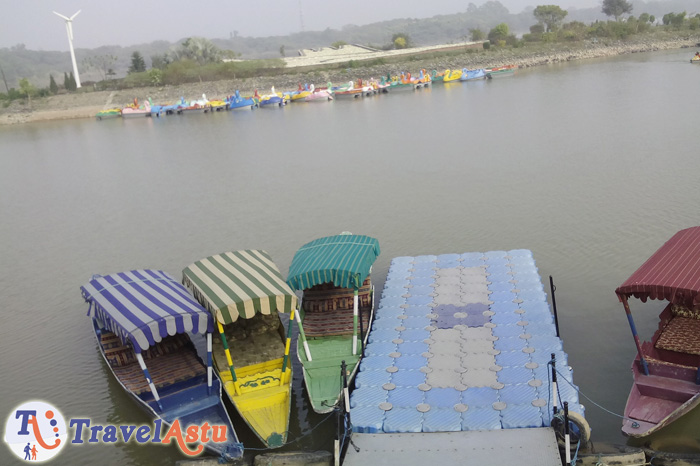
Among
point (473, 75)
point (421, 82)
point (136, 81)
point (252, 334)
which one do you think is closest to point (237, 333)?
point (252, 334)

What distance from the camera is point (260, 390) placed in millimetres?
11594

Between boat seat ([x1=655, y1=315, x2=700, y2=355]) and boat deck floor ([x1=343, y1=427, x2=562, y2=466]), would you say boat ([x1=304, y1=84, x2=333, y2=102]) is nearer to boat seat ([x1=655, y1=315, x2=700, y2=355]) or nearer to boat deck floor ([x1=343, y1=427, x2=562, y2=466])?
boat seat ([x1=655, y1=315, x2=700, y2=355])

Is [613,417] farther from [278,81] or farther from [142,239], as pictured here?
[278,81]

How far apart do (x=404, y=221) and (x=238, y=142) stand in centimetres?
2492

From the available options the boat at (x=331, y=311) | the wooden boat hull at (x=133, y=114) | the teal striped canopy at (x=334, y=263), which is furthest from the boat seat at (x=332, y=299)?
the wooden boat hull at (x=133, y=114)

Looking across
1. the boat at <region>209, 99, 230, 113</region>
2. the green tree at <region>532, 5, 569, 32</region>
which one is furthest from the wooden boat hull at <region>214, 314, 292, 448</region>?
the green tree at <region>532, 5, 569, 32</region>

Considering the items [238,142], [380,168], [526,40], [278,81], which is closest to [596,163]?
[380,168]

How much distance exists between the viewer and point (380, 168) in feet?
99.0

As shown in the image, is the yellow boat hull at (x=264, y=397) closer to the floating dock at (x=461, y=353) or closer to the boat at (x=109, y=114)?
the floating dock at (x=461, y=353)

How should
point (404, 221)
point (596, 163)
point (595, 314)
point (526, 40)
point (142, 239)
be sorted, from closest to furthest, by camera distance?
point (595, 314) < point (404, 221) < point (142, 239) < point (596, 163) < point (526, 40)

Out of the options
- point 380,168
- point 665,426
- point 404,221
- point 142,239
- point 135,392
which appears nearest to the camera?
point 665,426

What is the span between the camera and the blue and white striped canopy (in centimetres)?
1127

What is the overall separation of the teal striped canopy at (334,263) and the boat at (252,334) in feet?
1.90

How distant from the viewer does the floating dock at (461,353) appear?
392 inches
